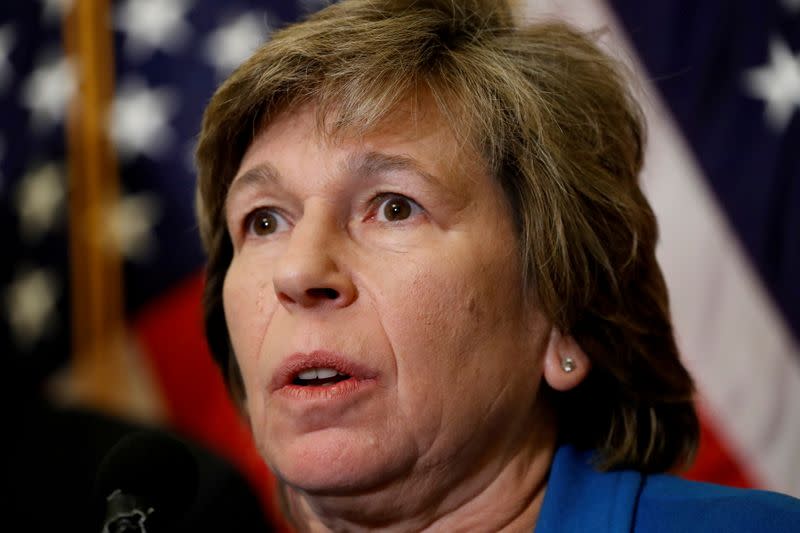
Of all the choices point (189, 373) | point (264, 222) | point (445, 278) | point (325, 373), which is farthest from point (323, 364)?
point (189, 373)

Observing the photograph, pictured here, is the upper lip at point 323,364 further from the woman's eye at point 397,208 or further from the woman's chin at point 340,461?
the woman's eye at point 397,208

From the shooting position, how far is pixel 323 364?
1.18 metres

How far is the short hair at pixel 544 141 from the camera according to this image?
130 centimetres

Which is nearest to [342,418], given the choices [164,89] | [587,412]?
[587,412]

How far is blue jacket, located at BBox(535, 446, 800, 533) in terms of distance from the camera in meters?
1.22

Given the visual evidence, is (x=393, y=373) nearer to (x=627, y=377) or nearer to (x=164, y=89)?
(x=627, y=377)

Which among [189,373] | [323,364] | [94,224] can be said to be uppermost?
[323,364]

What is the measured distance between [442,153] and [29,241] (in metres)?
2.03

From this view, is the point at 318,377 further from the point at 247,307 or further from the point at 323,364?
the point at 247,307

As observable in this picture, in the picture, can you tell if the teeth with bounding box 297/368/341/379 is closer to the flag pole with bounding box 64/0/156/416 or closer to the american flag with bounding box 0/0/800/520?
the american flag with bounding box 0/0/800/520

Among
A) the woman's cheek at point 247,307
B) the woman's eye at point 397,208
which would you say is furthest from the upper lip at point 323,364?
the woman's eye at point 397,208

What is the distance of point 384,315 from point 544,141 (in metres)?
0.36

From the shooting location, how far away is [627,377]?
1443mm

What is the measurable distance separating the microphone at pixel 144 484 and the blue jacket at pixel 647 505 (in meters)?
0.52
